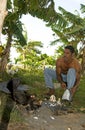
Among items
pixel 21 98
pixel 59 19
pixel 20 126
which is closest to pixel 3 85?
pixel 21 98

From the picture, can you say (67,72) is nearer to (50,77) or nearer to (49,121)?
(50,77)

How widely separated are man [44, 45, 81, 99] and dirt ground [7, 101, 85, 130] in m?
0.71

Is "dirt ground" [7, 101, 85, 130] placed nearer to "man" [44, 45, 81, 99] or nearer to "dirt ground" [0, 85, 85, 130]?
"dirt ground" [0, 85, 85, 130]

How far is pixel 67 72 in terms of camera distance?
25.1 ft

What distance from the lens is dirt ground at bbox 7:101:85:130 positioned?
570 cm

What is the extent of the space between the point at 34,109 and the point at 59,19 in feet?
18.0

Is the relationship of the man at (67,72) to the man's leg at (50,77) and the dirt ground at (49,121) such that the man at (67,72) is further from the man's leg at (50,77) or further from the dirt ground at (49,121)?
the dirt ground at (49,121)

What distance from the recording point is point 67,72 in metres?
7.65

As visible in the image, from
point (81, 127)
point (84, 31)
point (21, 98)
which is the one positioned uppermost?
point (84, 31)

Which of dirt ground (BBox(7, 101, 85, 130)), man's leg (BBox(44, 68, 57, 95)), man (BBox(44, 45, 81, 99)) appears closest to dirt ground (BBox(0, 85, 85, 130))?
dirt ground (BBox(7, 101, 85, 130))

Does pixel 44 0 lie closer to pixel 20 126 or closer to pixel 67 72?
pixel 67 72

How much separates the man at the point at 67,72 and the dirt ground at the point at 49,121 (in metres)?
0.71

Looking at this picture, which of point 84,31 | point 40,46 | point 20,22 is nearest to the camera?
point 20,22

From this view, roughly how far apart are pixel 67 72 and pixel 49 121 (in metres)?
1.72
